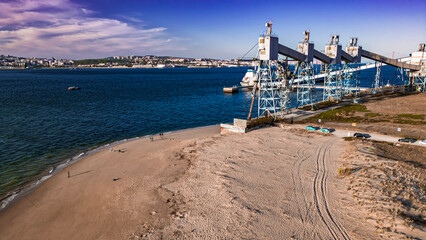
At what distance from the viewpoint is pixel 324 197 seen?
72.5 feet

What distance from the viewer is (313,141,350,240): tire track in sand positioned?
1767 centimetres

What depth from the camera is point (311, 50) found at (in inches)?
2192

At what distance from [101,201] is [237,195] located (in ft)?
43.9

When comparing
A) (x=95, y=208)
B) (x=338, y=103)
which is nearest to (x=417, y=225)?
(x=95, y=208)

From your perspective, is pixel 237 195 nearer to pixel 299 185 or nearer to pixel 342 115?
pixel 299 185

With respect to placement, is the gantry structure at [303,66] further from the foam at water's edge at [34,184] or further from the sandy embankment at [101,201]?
the foam at water's edge at [34,184]

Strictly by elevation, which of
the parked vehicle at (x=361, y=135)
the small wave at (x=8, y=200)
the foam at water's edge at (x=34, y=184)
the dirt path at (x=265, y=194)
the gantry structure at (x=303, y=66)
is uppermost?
the gantry structure at (x=303, y=66)

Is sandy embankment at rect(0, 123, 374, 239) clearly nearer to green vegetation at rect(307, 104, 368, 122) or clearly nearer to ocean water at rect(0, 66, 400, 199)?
ocean water at rect(0, 66, 400, 199)

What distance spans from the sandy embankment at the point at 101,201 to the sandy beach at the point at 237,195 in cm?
10

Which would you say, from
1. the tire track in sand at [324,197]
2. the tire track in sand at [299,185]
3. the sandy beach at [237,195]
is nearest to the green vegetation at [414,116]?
the sandy beach at [237,195]

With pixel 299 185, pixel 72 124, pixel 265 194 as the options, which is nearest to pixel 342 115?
pixel 299 185

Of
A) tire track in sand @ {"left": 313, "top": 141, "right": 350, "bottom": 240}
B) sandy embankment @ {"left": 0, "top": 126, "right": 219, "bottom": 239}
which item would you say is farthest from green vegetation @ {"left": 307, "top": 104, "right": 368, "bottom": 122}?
sandy embankment @ {"left": 0, "top": 126, "right": 219, "bottom": 239}

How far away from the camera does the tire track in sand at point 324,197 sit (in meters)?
17.7

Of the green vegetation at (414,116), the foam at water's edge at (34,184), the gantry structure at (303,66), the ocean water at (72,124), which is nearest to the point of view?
the foam at water's edge at (34,184)
